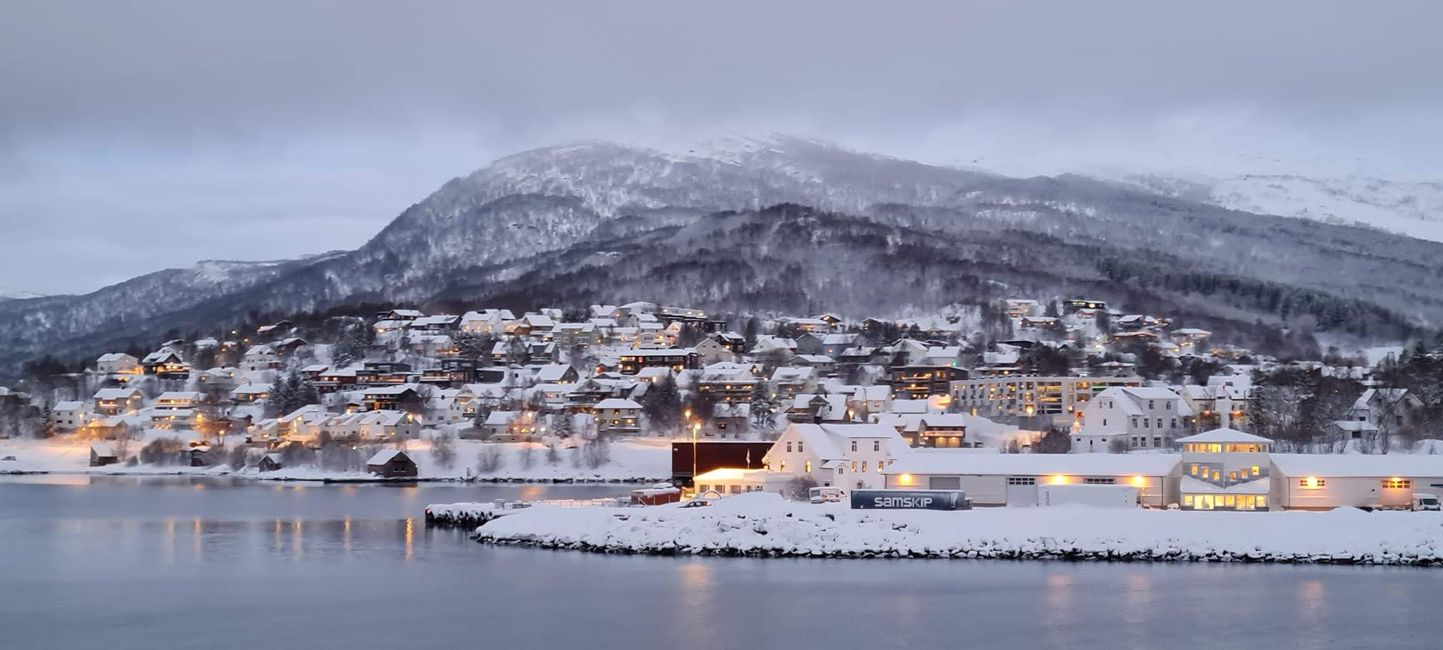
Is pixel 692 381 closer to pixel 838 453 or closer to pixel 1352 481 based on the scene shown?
pixel 838 453

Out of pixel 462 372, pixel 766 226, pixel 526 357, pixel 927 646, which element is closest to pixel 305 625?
pixel 927 646

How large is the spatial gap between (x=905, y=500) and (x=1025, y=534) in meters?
4.56

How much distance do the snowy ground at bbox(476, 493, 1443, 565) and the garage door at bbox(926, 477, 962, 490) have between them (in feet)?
13.6

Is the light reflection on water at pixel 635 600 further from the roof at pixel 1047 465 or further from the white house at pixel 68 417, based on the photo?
the white house at pixel 68 417

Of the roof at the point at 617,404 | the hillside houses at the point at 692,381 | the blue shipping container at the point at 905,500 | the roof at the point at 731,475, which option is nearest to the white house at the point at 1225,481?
the blue shipping container at the point at 905,500

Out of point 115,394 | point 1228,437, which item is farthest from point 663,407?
point 1228,437

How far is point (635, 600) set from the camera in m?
26.7

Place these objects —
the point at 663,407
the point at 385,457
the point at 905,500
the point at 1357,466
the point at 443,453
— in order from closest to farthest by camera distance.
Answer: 1. the point at 905,500
2. the point at 1357,466
3. the point at 385,457
4. the point at 443,453
5. the point at 663,407

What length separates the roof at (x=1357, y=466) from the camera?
3794cm

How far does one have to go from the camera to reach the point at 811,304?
152500 mm

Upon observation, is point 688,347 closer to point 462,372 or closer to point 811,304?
point 462,372

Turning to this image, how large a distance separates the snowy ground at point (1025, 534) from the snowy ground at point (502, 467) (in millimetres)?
33616

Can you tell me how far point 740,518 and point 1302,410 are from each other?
41.9 metres

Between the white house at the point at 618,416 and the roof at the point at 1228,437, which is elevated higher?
the roof at the point at 1228,437
